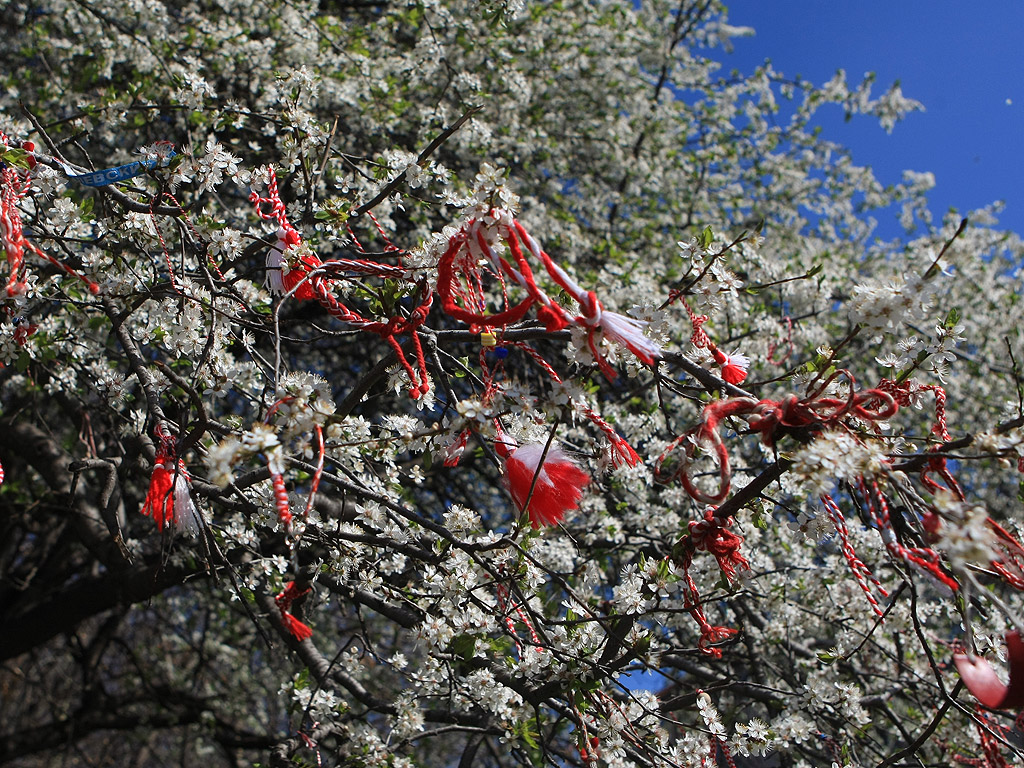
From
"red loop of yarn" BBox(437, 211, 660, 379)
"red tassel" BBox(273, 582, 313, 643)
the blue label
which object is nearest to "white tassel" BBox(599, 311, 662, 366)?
"red loop of yarn" BBox(437, 211, 660, 379)

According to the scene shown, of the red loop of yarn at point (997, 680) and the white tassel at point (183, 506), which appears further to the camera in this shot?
the white tassel at point (183, 506)

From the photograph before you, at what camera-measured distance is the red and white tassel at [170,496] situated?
1.68 meters

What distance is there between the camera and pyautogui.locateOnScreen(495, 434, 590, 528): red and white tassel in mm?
1652

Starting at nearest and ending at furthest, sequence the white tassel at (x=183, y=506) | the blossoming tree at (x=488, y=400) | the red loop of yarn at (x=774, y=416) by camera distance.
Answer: the red loop of yarn at (x=774, y=416), the blossoming tree at (x=488, y=400), the white tassel at (x=183, y=506)

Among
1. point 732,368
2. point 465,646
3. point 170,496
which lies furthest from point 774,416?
point 170,496

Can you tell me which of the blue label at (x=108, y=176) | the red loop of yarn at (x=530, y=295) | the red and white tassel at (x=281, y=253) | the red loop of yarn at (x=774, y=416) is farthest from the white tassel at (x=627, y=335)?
the blue label at (x=108, y=176)

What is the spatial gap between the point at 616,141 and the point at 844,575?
3.59 m

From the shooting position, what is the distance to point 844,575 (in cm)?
318

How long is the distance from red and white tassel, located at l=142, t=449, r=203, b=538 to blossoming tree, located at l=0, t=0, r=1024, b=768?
0.01m

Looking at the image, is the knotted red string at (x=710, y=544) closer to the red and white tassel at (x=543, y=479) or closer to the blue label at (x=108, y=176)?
the red and white tassel at (x=543, y=479)

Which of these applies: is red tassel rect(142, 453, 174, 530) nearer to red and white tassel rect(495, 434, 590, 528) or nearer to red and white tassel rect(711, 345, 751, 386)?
red and white tassel rect(495, 434, 590, 528)

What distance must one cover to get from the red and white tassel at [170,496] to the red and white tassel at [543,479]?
2.56 ft

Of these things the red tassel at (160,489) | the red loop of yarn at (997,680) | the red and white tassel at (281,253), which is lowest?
the red loop of yarn at (997,680)

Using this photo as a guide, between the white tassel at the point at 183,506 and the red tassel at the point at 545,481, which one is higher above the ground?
the white tassel at the point at 183,506
